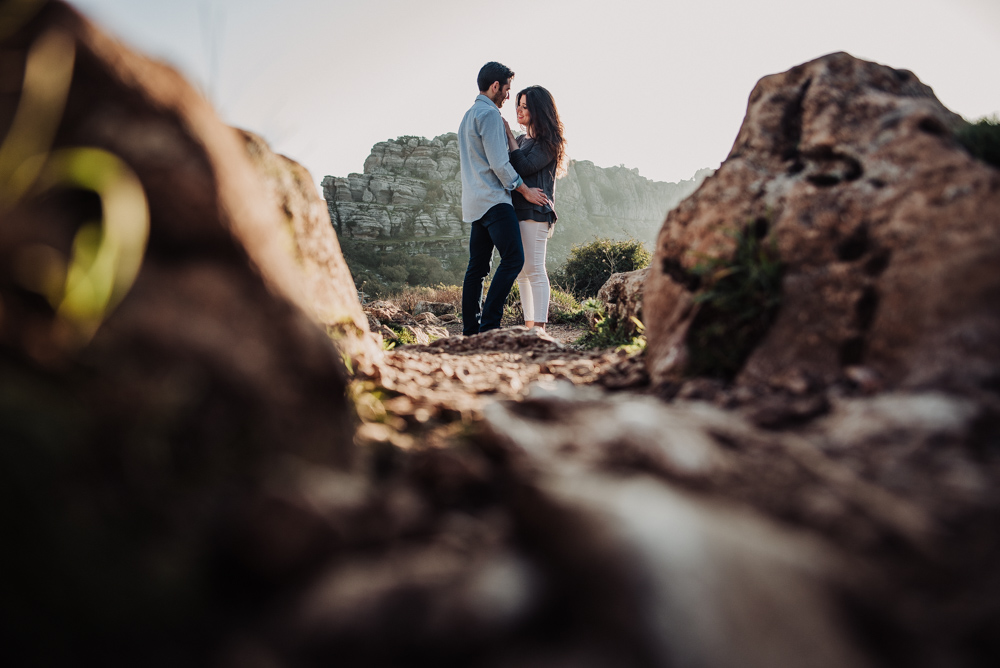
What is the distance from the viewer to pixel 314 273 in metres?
2.35

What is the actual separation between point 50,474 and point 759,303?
2285 mm

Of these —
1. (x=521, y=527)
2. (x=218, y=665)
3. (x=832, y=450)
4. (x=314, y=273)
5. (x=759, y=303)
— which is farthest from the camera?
(x=314, y=273)

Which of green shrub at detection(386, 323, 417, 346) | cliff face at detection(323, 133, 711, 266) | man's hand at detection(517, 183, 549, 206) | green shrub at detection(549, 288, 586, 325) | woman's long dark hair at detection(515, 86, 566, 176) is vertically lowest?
green shrub at detection(386, 323, 417, 346)

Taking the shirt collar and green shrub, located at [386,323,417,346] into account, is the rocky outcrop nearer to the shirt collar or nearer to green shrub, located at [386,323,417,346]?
the shirt collar

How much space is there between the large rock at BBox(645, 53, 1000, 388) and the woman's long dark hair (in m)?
3.02

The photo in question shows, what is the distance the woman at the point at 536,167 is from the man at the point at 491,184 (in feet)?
0.66

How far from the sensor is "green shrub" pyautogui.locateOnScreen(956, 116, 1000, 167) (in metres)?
1.87

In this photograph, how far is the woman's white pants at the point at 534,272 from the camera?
5.54 meters

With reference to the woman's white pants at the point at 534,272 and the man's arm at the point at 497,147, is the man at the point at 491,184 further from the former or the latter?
the woman's white pants at the point at 534,272

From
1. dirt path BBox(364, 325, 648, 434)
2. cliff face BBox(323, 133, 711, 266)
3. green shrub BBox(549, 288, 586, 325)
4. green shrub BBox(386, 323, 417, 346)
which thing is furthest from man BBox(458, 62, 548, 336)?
cliff face BBox(323, 133, 711, 266)

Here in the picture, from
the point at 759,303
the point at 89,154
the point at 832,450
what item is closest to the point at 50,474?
the point at 89,154

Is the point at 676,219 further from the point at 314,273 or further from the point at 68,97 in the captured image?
the point at 68,97

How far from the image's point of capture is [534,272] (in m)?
5.60

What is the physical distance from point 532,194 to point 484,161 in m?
0.63
